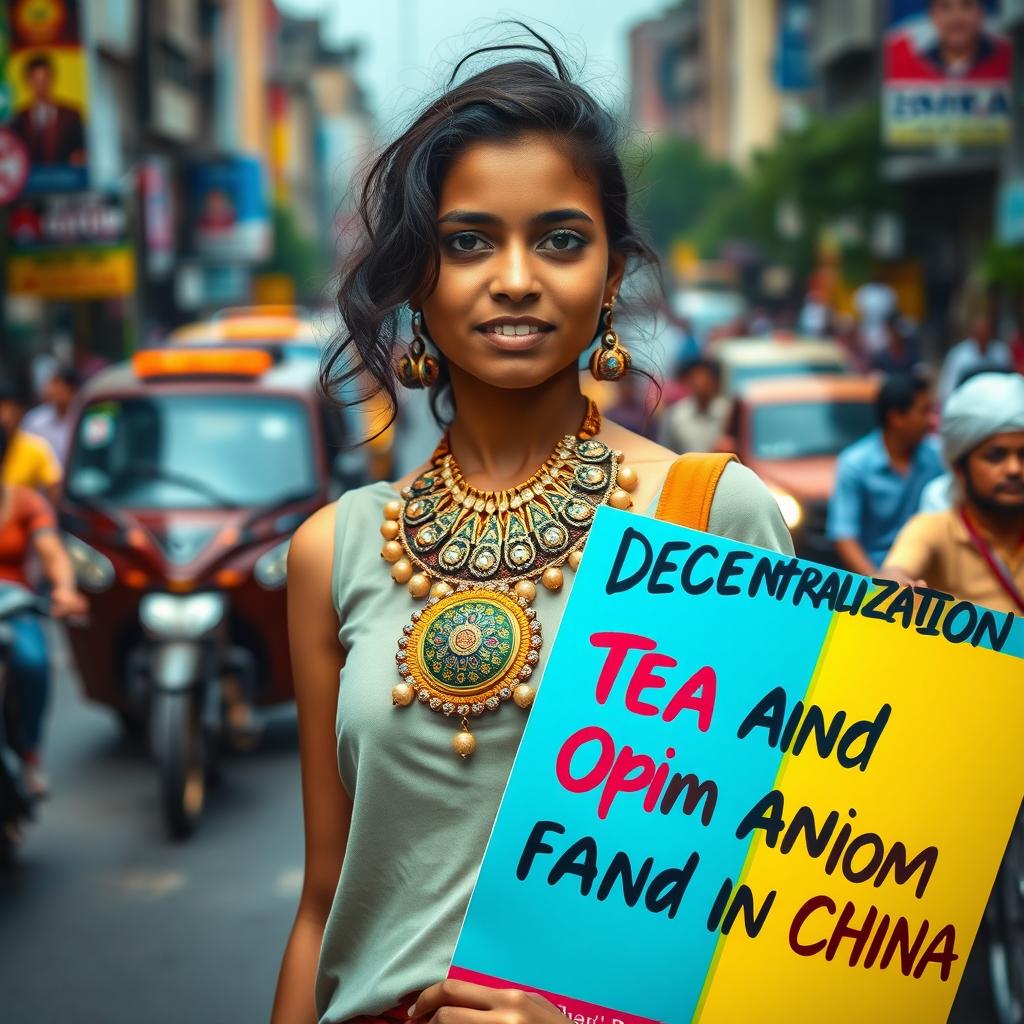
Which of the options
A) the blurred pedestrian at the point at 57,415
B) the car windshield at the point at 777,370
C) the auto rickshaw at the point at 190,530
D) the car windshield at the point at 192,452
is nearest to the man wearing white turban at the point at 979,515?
the auto rickshaw at the point at 190,530

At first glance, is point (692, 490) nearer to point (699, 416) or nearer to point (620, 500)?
point (620, 500)


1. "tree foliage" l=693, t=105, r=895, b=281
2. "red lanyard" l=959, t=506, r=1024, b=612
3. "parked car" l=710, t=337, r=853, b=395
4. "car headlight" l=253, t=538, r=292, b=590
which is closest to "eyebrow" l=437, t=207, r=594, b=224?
"red lanyard" l=959, t=506, r=1024, b=612

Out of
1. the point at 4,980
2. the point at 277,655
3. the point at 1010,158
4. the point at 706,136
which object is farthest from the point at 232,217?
the point at 706,136

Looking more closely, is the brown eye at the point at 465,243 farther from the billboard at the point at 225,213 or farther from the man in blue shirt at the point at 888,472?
the billboard at the point at 225,213

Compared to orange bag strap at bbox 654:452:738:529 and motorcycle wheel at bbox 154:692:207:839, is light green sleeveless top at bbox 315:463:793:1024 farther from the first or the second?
motorcycle wheel at bbox 154:692:207:839

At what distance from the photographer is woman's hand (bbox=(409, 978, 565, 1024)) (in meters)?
1.90

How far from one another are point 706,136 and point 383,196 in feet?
387

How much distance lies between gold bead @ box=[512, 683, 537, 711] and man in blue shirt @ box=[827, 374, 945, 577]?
5245 millimetres

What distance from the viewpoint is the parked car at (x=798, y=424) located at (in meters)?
12.0

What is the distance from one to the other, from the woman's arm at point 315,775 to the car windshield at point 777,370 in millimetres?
14468

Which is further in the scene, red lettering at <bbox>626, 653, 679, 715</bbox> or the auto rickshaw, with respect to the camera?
the auto rickshaw

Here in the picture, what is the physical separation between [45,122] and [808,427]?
9.06 m

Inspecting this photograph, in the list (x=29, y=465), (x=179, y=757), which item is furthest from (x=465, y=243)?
(x=29, y=465)

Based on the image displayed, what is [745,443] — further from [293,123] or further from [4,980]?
[293,123]
